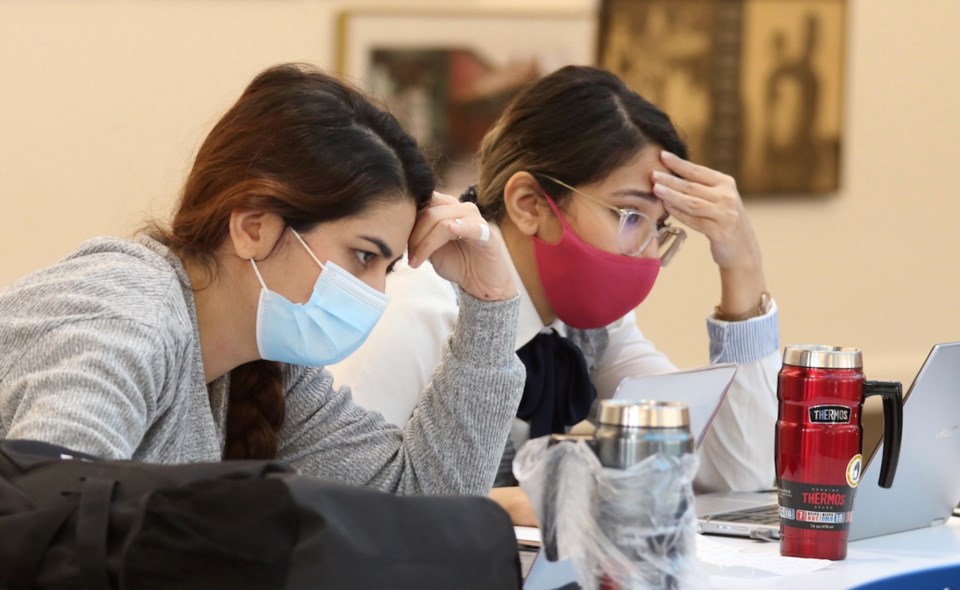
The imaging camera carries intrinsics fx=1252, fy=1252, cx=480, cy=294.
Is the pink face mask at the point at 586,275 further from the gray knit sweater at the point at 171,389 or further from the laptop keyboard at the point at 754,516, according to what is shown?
the laptop keyboard at the point at 754,516

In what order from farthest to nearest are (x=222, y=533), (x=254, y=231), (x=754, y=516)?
(x=754, y=516), (x=254, y=231), (x=222, y=533)

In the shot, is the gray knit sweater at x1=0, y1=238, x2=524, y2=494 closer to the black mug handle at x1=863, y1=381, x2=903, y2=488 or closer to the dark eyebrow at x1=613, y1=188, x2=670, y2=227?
the dark eyebrow at x1=613, y1=188, x2=670, y2=227

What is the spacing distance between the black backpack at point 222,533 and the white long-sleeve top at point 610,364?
3.19 ft

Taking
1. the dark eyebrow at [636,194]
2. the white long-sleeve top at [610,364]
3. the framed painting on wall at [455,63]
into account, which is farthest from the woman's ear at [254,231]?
the framed painting on wall at [455,63]

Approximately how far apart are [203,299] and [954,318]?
3.06m

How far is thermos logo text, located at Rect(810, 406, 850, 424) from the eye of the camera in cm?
138

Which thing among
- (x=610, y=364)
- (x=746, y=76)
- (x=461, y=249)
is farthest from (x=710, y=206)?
(x=746, y=76)

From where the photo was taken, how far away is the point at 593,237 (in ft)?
6.89

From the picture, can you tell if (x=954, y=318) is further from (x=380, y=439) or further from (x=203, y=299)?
(x=203, y=299)

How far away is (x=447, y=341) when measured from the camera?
6.02 ft

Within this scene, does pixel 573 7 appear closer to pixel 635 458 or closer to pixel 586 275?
pixel 586 275

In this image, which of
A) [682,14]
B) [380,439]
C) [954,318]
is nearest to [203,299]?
[380,439]

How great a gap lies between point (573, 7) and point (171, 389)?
2.10m

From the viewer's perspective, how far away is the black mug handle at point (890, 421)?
4.56ft
